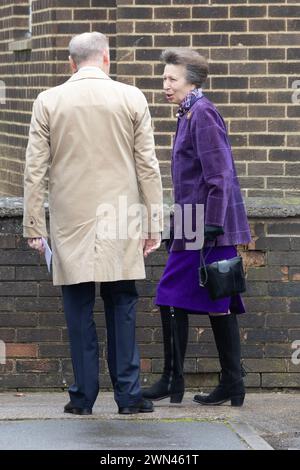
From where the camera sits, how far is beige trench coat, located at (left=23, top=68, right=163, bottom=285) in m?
6.72

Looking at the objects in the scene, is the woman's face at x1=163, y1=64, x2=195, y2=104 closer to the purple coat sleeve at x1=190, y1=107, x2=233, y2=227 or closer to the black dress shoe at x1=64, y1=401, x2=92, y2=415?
the purple coat sleeve at x1=190, y1=107, x2=233, y2=227

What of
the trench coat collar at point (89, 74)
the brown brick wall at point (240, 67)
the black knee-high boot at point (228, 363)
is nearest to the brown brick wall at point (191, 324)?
the black knee-high boot at point (228, 363)

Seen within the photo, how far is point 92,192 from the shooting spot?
6719 mm

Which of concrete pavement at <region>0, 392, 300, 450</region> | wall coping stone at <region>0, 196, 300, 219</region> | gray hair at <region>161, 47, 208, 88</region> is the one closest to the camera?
concrete pavement at <region>0, 392, 300, 450</region>

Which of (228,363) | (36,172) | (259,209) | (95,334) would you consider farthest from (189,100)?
(228,363)

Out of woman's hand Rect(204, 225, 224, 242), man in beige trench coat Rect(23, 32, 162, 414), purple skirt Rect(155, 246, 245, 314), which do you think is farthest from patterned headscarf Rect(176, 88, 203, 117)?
purple skirt Rect(155, 246, 245, 314)

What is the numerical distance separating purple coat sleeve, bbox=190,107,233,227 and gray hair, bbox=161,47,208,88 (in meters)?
0.22

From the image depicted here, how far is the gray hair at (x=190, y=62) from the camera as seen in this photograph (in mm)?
7051

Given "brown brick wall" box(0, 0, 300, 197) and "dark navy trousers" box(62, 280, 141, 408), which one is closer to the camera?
"dark navy trousers" box(62, 280, 141, 408)

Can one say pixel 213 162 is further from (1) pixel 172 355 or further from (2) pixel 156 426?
(2) pixel 156 426

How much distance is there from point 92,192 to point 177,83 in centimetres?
81
